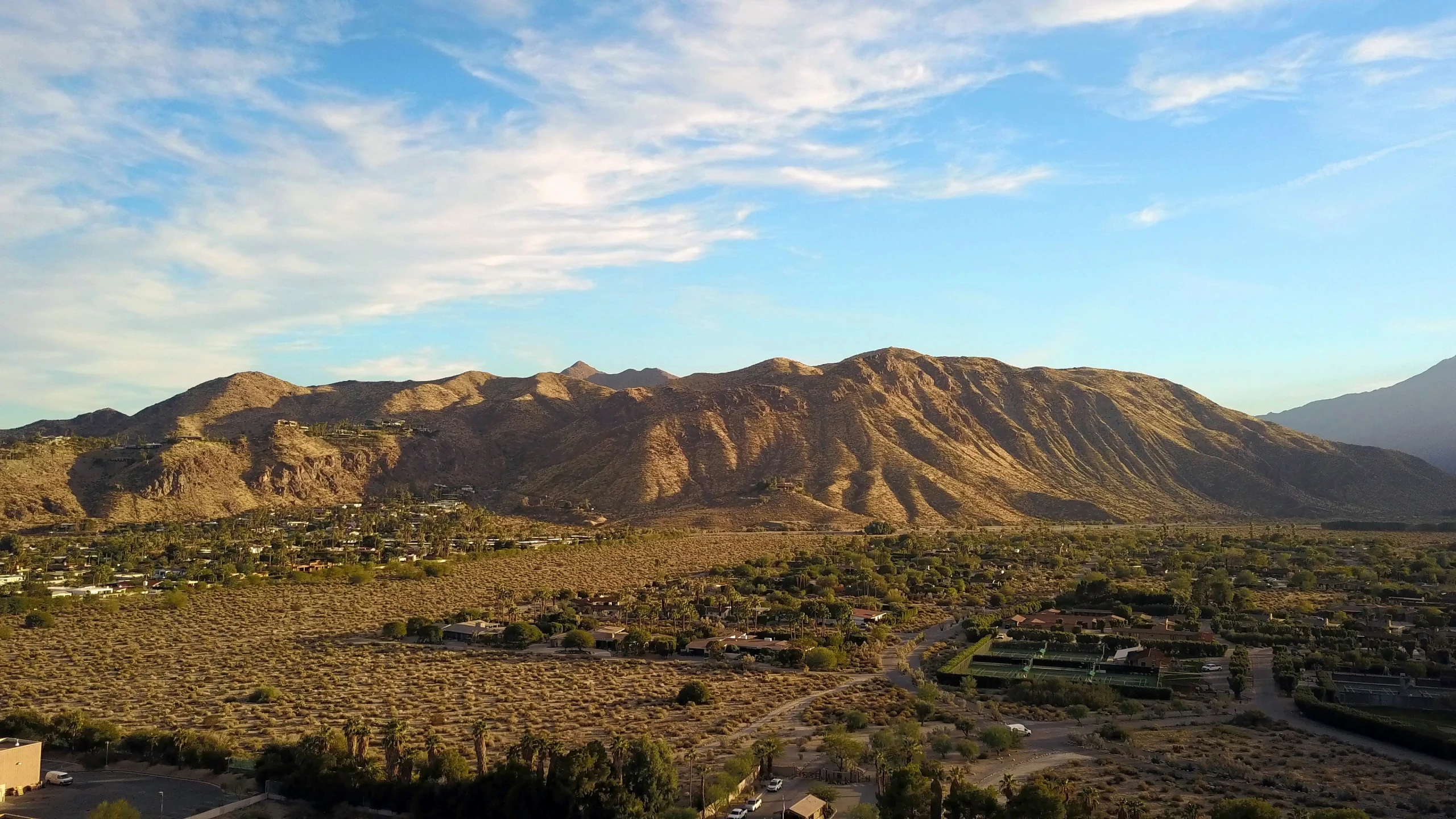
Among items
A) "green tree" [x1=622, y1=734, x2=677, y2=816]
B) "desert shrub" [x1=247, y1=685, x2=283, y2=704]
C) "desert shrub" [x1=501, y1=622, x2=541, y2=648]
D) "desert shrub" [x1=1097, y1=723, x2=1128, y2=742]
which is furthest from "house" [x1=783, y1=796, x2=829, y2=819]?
"desert shrub" [x1=501, y1=622, x2=541, y2=648]

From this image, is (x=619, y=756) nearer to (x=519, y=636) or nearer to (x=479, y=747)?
(x=479, y=747)

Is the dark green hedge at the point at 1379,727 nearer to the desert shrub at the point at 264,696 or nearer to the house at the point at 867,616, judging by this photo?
the house at the point at 867,616

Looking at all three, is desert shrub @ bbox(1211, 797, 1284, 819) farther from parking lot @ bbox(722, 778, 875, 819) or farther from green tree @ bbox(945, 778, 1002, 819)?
parking lot @ bbox(722, 778, 875, 819)

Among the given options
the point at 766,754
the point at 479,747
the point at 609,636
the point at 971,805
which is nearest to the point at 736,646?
the point at 609,636

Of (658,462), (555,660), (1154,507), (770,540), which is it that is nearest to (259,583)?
(555,660)

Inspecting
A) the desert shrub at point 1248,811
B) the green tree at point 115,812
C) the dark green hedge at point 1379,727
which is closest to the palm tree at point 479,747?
the green tree at point 115,812

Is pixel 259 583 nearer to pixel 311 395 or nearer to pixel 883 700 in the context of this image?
pixel 883 700
